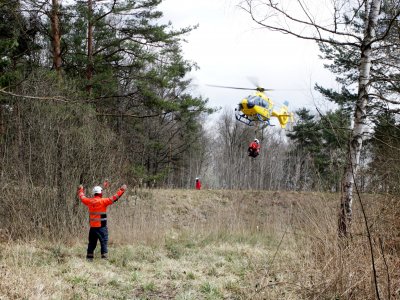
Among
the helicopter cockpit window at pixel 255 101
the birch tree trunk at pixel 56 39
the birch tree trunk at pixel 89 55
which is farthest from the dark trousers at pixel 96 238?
the birch tree trunk at pixel 89 55

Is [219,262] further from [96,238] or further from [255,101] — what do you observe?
[255,101]

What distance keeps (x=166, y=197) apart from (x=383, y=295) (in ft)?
62.6

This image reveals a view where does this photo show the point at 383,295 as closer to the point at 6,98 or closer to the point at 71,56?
the point at 6,98

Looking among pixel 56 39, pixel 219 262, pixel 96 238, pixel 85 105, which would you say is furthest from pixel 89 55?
pixel 219 262

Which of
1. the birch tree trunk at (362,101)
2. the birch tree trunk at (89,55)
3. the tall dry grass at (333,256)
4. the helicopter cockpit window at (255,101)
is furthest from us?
the birch tree trunk at (89,55)

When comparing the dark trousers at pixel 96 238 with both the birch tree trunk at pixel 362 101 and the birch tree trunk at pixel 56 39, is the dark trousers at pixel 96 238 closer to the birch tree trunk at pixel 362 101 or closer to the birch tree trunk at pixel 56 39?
the birch tree trunk at pixel 362 101

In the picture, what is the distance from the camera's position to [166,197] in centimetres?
2305

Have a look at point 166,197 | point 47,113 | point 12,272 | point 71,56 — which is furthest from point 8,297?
point 166,197

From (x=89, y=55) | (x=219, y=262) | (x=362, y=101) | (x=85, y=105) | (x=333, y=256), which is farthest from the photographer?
(x=89, y=55)

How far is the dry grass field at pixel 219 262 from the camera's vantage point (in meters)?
4.94

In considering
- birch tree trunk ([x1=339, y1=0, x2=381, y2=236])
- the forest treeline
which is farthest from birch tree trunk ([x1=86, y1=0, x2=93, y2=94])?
birch tree trunk ([x1=339, y1=0, x2=381, y2=236])

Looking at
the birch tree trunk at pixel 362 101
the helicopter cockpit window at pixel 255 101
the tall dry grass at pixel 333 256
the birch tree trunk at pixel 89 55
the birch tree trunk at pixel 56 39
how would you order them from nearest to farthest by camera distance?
the tall dry grass at pixel 333 256, the birch tree trunk at pixel 362 101, the helicopter cockpit window at pixel 255 101, the birch tree trunk at pixel 56 39, the birch tree trunk at pixel 89 55

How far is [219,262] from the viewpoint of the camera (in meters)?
8.98

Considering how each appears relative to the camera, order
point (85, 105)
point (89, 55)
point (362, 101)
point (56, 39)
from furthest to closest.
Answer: point (89, 55)
point (56, 39)
point (85, 105)
point (362, 101)
